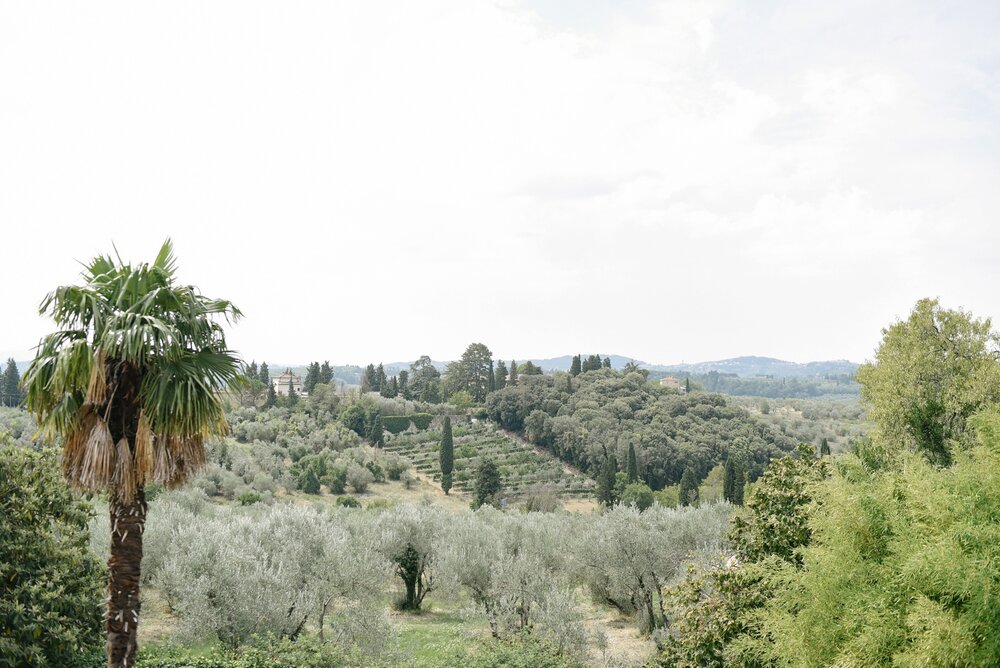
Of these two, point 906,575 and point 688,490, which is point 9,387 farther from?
point 906,575

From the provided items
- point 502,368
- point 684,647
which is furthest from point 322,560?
point 502,368

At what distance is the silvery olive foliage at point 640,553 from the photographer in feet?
66.4

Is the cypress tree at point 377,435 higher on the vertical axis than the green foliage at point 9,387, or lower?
lower

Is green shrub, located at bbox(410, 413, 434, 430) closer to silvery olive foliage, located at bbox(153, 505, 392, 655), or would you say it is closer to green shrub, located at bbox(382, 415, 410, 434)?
green shrub, located at bbox(382, 415, 410, 434)

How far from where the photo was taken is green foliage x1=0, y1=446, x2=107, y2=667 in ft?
37.5

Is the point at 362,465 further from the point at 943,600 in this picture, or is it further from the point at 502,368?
the point at 943,600

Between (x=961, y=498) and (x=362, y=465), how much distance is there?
48.4 meters

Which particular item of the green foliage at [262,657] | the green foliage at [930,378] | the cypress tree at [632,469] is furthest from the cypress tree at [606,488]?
the green foliage at [262,657]

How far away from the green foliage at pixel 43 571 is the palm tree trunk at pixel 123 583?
4695 mm

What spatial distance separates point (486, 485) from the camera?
48.6m

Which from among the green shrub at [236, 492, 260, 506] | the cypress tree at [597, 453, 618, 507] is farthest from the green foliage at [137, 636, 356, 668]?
the cypress tree at [597, 453, 618, 507]

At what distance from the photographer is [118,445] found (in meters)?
→ 8.03

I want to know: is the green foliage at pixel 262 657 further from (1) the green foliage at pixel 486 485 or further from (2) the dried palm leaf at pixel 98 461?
(1) the green foliage at pixel 486 485

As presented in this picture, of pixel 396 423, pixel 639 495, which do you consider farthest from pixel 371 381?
pixel 639 495
